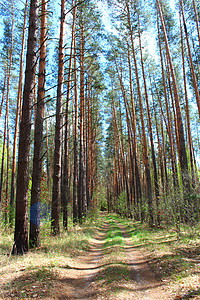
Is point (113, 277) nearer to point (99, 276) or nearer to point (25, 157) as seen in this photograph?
point (99, 276)

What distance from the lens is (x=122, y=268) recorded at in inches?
183

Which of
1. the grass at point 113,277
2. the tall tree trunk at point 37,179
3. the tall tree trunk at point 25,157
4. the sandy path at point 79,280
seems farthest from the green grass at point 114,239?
the tall tree trunk at point 25,157

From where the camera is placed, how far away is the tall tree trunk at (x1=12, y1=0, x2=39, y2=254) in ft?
15.7

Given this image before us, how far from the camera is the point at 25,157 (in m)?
4.98

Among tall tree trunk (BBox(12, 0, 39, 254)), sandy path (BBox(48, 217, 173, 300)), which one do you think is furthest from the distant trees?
sandy path (BBox(48, 217, 173, 300))

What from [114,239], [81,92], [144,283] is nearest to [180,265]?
[144,283]

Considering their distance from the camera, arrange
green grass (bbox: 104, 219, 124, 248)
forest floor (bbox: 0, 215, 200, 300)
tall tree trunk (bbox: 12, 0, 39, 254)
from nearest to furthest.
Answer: forest floor (bbox: 0, 215, 200, 300) < tall tree trunk (bbox: 12, 0, 39, 254) < green grass (bbox: 104, 219, 124, 248)

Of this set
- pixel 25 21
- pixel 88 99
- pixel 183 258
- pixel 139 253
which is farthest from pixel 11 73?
pixel 183 258

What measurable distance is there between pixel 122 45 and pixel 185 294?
1516 centimetres

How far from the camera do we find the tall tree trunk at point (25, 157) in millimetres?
4797

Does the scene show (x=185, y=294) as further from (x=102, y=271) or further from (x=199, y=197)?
(x=199, y=197)

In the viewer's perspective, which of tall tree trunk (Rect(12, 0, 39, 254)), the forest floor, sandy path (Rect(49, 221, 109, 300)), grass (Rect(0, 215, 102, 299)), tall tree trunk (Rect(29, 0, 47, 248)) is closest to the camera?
grass (Rect(0, 215, 102, 299))

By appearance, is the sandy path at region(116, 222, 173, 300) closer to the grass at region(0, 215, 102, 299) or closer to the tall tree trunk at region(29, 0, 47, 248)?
the grass at region(0, 215, 102, 299)

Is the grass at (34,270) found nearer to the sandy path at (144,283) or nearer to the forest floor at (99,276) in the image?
the forest floor at (99,276)
